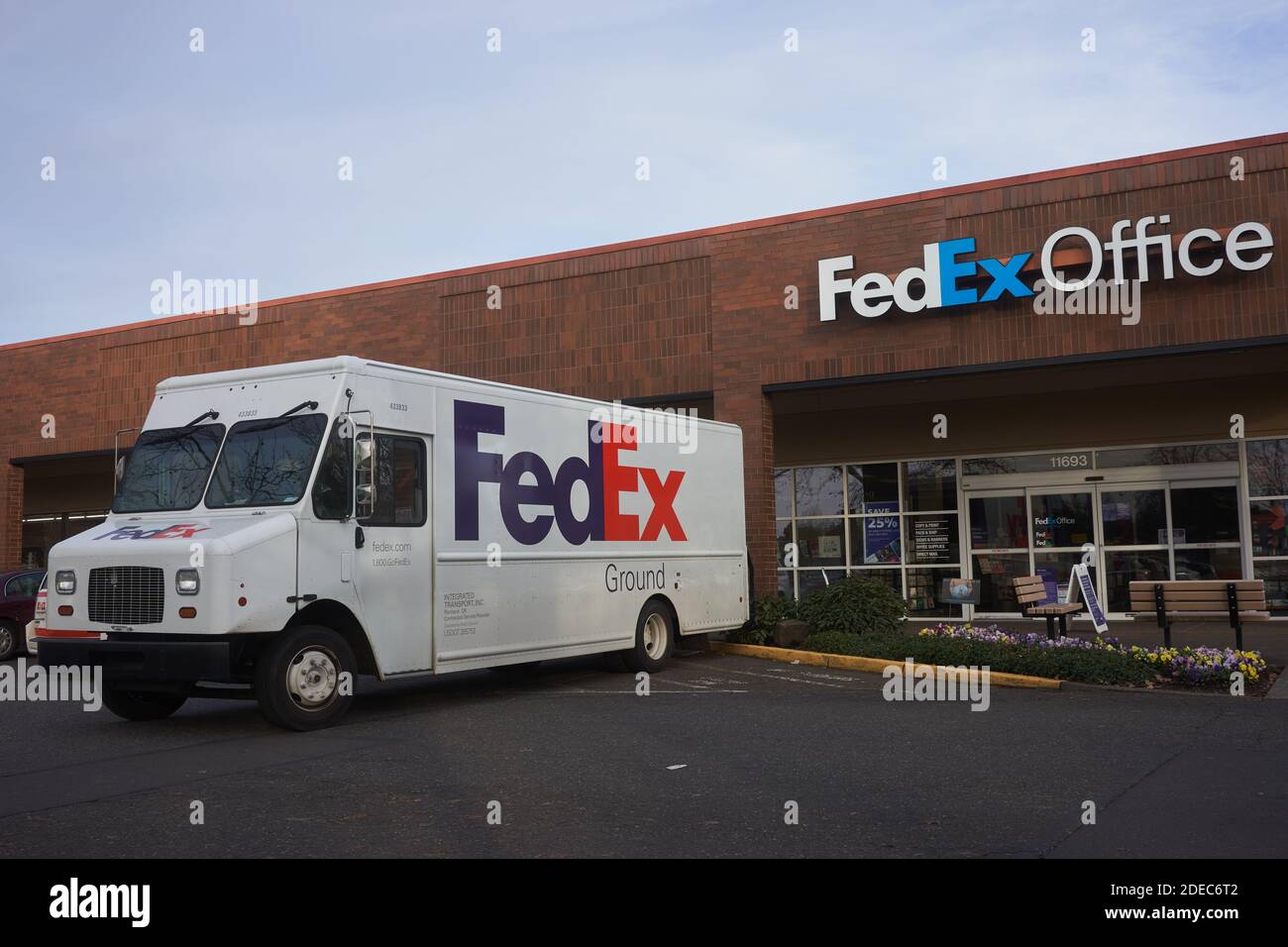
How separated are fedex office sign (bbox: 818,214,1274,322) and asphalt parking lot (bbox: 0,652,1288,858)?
22.7 ft

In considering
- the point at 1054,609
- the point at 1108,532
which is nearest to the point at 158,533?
the point at 1054,609

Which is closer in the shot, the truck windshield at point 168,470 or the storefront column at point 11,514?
the truck windshield at point 168,470

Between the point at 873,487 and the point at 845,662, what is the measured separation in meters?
7.49

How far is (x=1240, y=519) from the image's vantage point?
738 inches

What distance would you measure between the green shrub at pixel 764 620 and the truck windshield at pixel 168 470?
8.09 metres

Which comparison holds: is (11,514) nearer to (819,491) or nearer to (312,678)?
(819,491)

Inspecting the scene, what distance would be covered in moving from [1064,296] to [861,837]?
12.4m

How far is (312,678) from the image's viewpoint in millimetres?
9852

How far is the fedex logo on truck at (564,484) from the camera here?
37.7 ft

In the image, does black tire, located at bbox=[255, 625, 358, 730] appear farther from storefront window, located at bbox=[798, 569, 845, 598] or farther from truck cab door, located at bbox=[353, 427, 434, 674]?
storefront window, located at bbox=[798, 569, 845, 598]

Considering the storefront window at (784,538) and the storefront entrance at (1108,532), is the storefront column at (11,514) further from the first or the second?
the storefront entrance at (1108,532)

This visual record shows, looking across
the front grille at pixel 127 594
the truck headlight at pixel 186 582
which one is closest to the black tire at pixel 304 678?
the truck headlight at pixel 186 582
